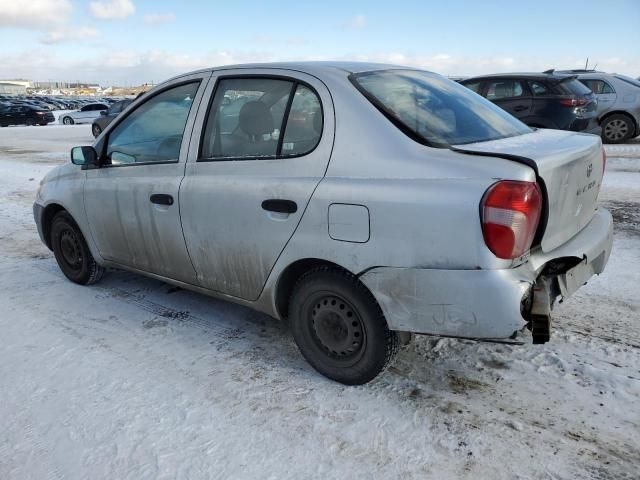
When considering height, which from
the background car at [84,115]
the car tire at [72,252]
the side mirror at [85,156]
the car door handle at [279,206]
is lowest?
the background car at [84,115]

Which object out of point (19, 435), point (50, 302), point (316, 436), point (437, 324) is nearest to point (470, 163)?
point (437, 324)

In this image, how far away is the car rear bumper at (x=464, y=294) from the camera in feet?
7.62

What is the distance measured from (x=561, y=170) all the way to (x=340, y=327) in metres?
1.35

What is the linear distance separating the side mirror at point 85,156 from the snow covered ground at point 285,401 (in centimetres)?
110

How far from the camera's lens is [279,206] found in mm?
2879

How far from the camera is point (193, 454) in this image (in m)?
2.41

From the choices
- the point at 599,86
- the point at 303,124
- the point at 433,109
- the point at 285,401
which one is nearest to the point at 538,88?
the point at 599,86

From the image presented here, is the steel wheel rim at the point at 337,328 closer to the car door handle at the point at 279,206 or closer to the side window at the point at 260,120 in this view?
the car door handle at the point at 279,206

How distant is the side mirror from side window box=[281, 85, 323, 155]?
186cm

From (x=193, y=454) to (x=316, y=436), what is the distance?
0.56 metres

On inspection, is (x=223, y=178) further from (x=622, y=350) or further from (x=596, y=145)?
(x=622, y=350)

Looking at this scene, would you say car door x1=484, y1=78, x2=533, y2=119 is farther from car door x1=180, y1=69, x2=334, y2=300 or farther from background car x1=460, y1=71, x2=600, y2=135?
car door x1=180, y1=69, x2=334, y2=300

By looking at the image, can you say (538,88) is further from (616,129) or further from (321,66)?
(321,66)

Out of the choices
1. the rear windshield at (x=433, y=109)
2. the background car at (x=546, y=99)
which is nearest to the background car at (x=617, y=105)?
the background car at (x=546, y=99)
